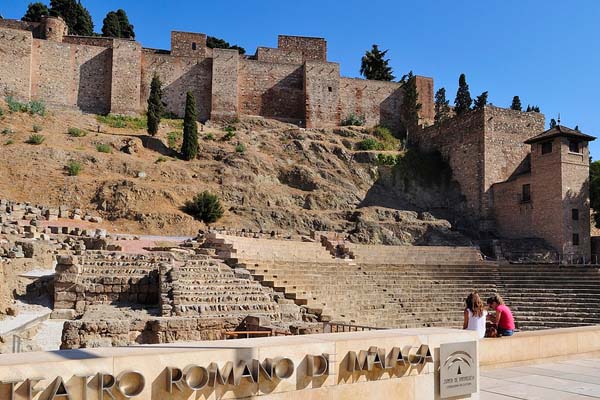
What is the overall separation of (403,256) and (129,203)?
12.6m

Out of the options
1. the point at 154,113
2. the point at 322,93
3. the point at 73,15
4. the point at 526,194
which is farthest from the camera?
the point at 73,15

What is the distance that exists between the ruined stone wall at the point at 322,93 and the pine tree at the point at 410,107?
5.22m

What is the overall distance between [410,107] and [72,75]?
24052 millimetres

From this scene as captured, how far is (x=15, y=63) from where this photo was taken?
3662 cm

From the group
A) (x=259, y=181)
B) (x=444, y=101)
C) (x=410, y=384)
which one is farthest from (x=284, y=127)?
(x=410, y=384)

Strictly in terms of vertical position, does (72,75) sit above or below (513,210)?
above

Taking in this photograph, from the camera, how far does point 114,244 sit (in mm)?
18203

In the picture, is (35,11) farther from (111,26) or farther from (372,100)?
(372,100)

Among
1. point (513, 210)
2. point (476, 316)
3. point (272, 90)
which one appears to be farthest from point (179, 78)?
point (476, 316)

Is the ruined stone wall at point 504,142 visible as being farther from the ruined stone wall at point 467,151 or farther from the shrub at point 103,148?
the shrub at point 103,148

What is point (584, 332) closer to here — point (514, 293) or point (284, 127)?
point (514, 293)

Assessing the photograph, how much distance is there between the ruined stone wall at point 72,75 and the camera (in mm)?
37562

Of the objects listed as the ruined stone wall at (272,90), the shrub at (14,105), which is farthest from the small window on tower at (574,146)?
the shrub at (14,105)

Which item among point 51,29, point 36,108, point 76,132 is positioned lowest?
point 76,132
